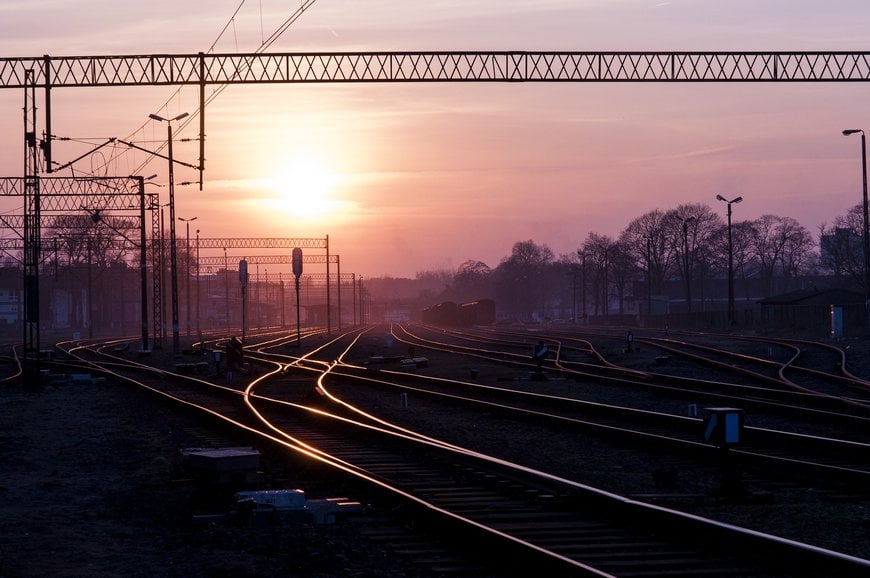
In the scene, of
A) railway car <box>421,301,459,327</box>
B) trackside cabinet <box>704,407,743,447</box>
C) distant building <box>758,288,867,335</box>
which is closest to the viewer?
trackside cabinet <box>704,407,743,447</box>

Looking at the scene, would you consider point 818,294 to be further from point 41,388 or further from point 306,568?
point 306,568

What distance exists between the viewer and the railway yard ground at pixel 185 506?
29.3 feet

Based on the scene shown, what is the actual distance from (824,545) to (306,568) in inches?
151

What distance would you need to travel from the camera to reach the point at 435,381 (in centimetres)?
3022

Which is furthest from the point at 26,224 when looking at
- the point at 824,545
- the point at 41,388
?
the point at 824,545

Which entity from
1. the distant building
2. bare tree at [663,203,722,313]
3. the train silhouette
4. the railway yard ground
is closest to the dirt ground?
the railway yard ground

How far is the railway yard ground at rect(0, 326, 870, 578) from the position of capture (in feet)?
29.3

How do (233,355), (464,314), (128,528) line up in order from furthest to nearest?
(464,314), (233,355), (128,528)

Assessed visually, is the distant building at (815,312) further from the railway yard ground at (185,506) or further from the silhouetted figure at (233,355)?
the railway yard ground at (185,506)

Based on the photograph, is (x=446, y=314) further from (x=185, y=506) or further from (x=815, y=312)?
(x=185, y=506)

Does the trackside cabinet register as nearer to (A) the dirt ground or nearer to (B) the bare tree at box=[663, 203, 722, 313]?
(A) the dirt ground

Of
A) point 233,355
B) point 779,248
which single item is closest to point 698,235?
point 779,248

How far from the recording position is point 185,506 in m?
11.8

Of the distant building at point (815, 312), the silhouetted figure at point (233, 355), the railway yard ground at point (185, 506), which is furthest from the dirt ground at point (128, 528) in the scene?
the distant building at point (815, 312)
